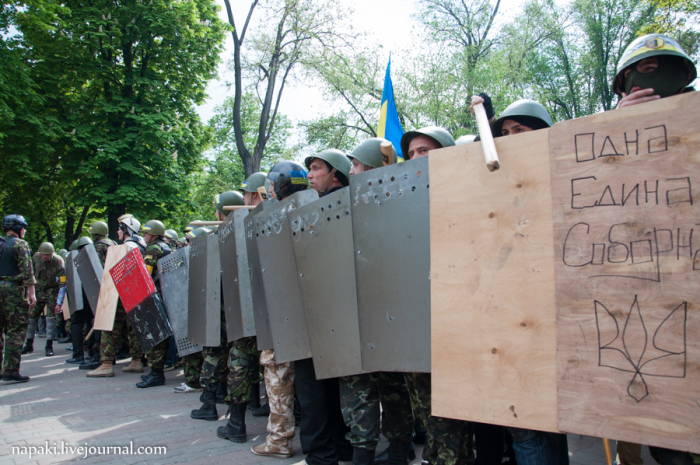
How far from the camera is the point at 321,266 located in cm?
280

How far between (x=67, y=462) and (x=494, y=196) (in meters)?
3.68

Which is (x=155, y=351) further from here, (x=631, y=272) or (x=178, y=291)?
(x=631, y=272)

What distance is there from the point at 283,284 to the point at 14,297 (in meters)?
5.39

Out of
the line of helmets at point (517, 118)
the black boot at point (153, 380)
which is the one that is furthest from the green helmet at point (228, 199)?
the black boot at point (153, 380)

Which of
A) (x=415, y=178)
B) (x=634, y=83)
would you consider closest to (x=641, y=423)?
(x=415, y=178)

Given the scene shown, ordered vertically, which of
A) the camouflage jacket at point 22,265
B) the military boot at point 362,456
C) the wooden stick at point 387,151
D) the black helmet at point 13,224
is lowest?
the military boot at point 362,456

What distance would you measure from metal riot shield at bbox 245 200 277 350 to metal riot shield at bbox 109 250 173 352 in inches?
107

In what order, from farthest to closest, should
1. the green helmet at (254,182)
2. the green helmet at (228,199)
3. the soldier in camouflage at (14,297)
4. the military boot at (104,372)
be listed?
the military boot at (104,372) < the soldier in camouflage at (14,297) < the green helmet at (228,199) < the green helmet at (254,182)

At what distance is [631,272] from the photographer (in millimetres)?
1640

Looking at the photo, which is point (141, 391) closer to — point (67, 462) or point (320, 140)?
point (67, 462)

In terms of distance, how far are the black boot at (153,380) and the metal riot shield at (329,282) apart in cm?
453

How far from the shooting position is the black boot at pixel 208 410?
15.5 ft

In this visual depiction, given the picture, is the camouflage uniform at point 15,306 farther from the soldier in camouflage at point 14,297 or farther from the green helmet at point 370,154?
the green helmet at point 370,154

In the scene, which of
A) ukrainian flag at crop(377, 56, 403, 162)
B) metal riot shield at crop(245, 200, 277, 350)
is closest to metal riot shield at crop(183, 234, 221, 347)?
metal riot shield at crop(245, 200, 277, 350)
